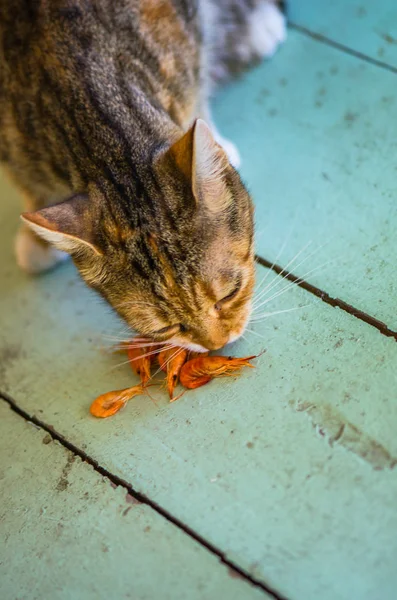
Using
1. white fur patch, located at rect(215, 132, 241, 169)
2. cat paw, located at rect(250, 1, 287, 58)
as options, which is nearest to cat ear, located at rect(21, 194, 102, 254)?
white fur patch, located at rect(215, 132, 241, 169)

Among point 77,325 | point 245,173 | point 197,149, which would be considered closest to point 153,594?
point 77,325

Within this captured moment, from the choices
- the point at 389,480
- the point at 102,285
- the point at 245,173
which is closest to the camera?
the point at 389,480

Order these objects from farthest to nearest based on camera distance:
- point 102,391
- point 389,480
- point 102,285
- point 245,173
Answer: point 245,173 → point 102,391 → point 102,285 → point 389,480

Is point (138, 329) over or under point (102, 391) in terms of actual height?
over

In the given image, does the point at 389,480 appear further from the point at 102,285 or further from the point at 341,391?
the point at 102,285

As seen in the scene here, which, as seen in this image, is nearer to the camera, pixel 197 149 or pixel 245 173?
pixel 197 149

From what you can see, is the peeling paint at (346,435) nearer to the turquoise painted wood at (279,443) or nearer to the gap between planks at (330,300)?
the turquoise painted wood at (279,443)

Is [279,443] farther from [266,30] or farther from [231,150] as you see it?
[266,30]
